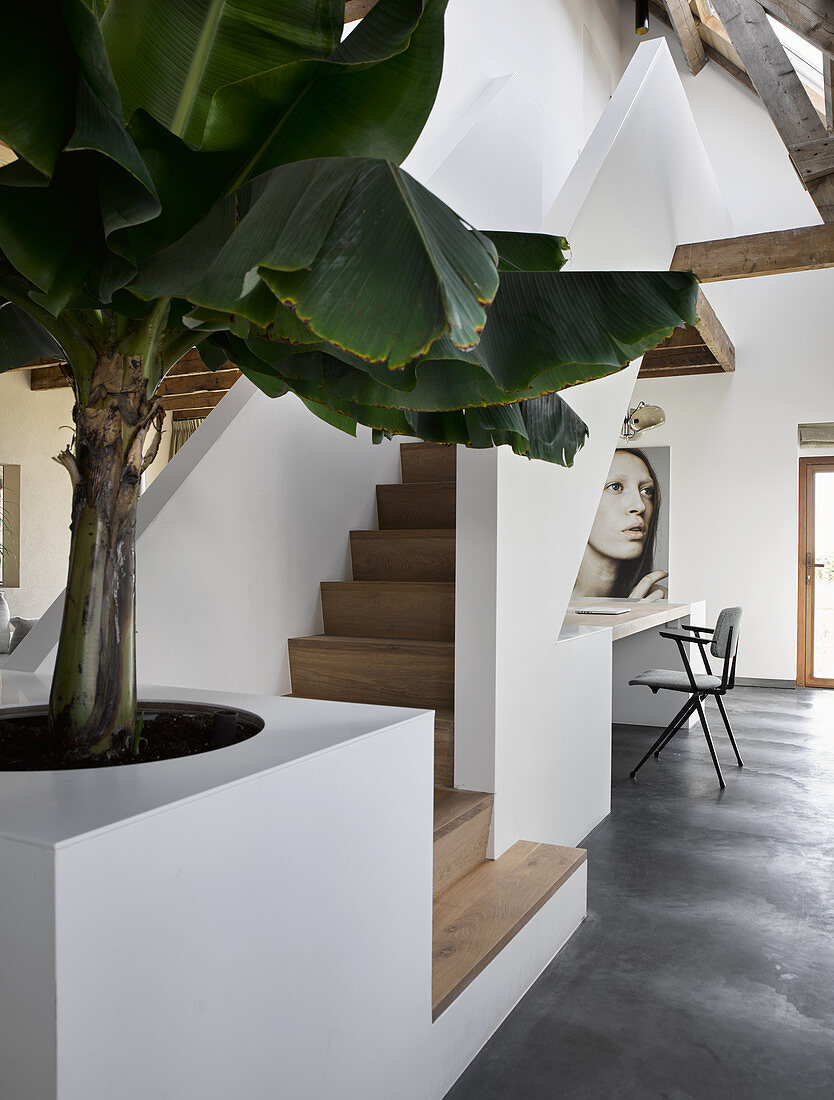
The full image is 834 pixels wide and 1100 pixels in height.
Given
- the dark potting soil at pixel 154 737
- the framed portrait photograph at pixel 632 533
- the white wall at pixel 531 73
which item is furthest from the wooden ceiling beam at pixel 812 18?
the framed portrait photograph at pixel 632 533

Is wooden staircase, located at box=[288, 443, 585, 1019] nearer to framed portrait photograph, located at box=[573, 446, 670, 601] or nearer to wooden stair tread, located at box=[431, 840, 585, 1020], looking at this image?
wooden stair tread, located at box=[431, 840, 585, 1020]

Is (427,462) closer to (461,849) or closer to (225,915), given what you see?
(461,849)

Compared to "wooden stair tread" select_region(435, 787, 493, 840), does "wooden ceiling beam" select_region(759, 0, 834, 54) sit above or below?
above

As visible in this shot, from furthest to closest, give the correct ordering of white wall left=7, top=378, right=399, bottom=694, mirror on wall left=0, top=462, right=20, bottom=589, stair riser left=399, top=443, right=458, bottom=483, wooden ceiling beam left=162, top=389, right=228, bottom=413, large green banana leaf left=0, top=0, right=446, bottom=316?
mirror on wall left=0, top=462, right=20, bottom=589 → wooden ceiling beam left=162, top=389, right=228, bottom=413 → stair riser left=399, top=443, right=458, bottom=483 → white wall left=7, top=378, right=399, bottom=694 → large green banana leaf left=0, top=0, right=446, bottom=316

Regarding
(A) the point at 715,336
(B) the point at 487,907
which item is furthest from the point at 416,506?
(A) the point at 715,336

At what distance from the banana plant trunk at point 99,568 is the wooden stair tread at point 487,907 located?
959mm

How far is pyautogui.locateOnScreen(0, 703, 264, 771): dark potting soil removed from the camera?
1408 millimetres

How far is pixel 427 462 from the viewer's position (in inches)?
155

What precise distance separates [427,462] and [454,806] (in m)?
1.82

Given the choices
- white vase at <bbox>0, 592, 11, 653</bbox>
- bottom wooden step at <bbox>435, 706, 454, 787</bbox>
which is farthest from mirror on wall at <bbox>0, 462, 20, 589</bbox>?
bottom wooden step at <bbox>435, 706, 454, 787</bbox>

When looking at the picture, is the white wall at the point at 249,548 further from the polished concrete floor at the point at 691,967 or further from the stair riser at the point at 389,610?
the polished concrete floor at the point at 691,967

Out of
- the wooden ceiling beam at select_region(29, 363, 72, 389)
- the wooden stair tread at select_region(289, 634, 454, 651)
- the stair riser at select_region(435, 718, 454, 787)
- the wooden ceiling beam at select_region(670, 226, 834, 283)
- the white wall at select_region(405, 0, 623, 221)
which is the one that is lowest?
the stair riser at select_region(435, 718, 454, 787)

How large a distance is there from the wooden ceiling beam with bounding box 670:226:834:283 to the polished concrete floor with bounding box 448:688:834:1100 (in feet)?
9.45

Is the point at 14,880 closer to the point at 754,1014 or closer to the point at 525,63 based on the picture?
the point at 754,1014
